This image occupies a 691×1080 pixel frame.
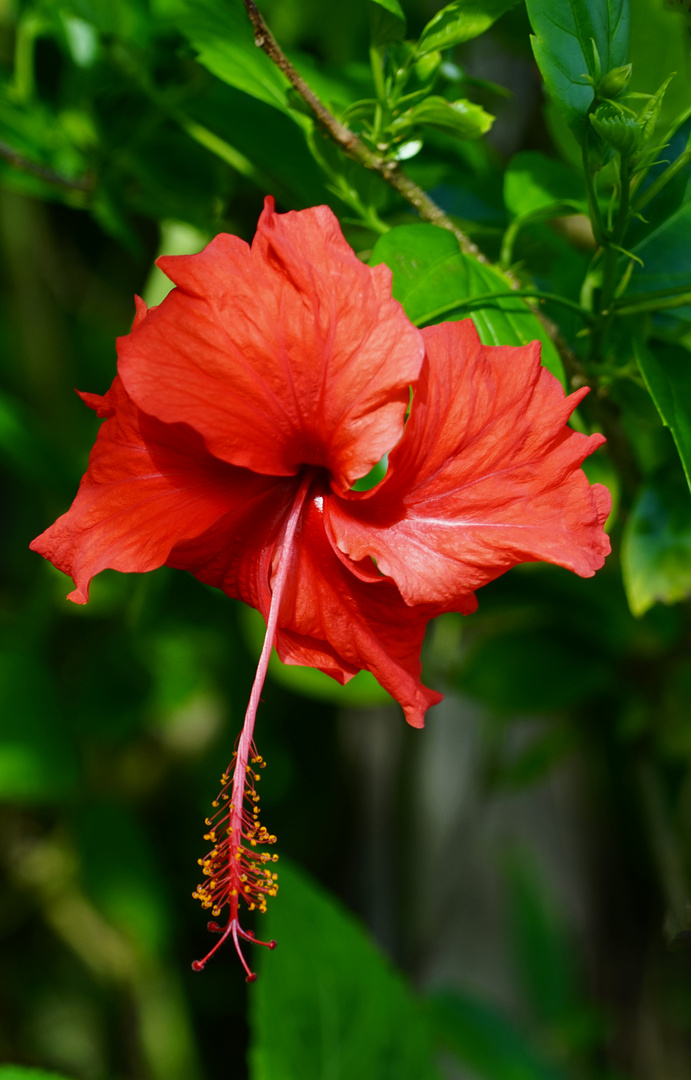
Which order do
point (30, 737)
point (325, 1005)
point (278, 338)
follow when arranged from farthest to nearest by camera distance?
1. point (30, 737)
2. point (325, 1005)
3. point (278, 338)

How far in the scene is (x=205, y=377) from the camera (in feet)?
1.54

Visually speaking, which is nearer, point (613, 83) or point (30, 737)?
point (613, 83)

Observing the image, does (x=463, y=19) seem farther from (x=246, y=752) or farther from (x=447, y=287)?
(x=246, y=752)

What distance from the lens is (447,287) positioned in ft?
1.70

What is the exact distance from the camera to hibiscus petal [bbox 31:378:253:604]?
50 cm

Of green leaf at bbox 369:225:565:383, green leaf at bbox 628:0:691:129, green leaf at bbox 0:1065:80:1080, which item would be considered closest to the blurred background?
green leaf at bbox 628:0:691:129

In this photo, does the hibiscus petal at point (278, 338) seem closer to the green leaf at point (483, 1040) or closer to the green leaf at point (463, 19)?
the green leaf at point (463, 19)

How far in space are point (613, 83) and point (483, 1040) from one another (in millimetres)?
1103

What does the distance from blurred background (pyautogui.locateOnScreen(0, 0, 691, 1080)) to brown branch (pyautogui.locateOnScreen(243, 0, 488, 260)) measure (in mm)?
41

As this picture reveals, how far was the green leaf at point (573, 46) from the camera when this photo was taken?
493 mm

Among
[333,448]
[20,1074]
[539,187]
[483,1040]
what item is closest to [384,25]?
[539,187]

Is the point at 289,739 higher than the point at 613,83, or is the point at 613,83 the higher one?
the point at 613,83

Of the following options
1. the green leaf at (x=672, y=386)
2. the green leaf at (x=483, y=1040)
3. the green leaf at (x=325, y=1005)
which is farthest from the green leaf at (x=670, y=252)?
the green leaf at (x=483, y=1040)

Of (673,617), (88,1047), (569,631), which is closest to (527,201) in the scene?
(673,617)
